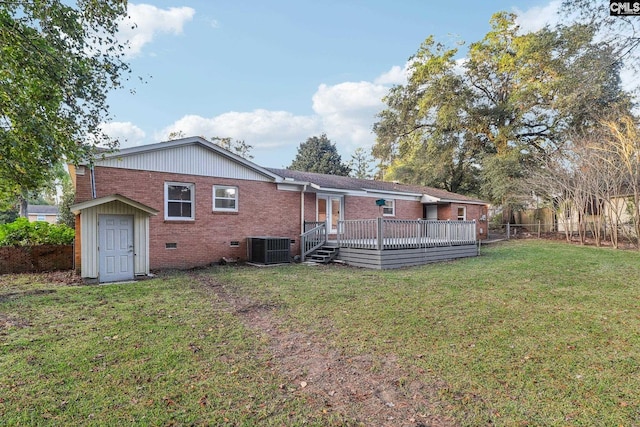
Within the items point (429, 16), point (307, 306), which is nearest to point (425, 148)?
point (429, 16)

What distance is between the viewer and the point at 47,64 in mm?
6316

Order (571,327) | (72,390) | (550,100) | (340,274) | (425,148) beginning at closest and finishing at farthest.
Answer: (72,390)
(571,327)
(340,274)
(550,100)
(425,148)

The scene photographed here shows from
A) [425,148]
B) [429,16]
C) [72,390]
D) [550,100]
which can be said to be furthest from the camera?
[425,148]

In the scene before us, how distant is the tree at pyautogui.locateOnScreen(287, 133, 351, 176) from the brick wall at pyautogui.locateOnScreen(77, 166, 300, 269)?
87.1ft

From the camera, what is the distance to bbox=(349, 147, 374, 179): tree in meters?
53.2

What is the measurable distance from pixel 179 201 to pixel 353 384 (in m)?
9.66

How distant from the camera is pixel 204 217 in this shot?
11633 mm

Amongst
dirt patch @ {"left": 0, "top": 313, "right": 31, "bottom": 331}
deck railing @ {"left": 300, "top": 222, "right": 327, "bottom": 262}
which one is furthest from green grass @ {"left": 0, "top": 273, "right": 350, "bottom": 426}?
deck railing @ {"left": 300, "top": 222, "right": 327, "bottom": 262}

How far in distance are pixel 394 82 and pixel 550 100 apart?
37.7 feet

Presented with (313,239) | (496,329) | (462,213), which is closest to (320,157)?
(462,213)

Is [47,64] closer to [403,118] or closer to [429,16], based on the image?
[429,16]

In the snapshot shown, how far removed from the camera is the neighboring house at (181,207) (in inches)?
357

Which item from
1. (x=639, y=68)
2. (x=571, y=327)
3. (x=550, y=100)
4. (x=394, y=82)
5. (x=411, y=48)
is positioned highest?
(x=411, y=48)

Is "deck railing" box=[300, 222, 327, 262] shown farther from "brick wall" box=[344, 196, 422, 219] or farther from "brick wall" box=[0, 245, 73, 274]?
"brick wall" box=[0, 245, 73, 274]
